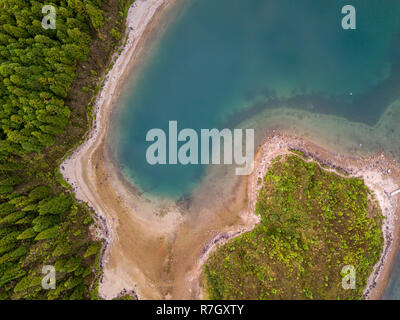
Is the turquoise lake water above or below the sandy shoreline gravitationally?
above

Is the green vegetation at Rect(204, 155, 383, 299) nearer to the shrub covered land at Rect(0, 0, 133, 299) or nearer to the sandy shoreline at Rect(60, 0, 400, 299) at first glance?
the sandy shoreline at Rect(60, 0, 400, 299)

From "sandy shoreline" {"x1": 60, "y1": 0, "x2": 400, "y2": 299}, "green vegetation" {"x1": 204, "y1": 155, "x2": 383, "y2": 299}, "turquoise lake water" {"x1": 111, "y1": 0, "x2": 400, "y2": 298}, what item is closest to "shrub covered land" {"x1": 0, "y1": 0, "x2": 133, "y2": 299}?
"sandy shoreline" {"x1": 60, "y1": 0, "x2": 400, "y2": 299}

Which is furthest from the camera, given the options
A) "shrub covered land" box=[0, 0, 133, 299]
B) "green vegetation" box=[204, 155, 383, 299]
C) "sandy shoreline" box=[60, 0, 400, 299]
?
"sandy shoreline" box=[60, 0, 400, 299]

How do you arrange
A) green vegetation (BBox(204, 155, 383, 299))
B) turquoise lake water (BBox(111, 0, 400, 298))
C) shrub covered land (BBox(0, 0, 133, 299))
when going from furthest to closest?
turquoise lake water (BBox(111, 0, 400, 298)) < green vegetation (BBox(204, 155, 383, 299)) < shrub covered land (BBox(0, 0, 133, 299))

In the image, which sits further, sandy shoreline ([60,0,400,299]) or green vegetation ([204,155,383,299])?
sandy shoreline ([60,0,400,299])
